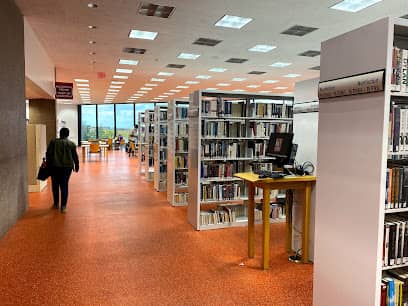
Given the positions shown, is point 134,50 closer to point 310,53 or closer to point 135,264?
point 310,53

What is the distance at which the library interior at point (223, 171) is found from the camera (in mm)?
2146

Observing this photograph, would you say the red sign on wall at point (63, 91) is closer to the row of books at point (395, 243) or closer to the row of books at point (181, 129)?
the row of books at point (181, 129)

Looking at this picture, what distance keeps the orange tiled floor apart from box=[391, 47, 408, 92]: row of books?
2.10 metres

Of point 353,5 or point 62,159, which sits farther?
point 62,159

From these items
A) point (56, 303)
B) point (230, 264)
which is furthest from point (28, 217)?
point (230, 264)

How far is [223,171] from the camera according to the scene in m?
5.59

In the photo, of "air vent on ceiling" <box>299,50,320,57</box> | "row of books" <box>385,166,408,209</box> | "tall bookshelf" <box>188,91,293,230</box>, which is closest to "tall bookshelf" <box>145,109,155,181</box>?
"tall bookshelf" <box>188,91,293,230</box>

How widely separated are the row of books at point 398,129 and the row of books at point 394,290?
888 millimetres

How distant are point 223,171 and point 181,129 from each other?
70.5 inches

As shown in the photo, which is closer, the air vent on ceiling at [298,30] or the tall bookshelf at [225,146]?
the tall bookshelf at [225,146]

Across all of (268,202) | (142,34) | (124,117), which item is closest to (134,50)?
(142,34)

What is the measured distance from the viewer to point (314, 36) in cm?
780

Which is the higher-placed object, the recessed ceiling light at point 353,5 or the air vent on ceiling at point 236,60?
the air vent on ceiling at point 236,60

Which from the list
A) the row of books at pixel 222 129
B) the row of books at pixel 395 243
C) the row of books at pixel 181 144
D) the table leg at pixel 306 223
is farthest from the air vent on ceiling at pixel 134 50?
the row of books at pixel 395 243
